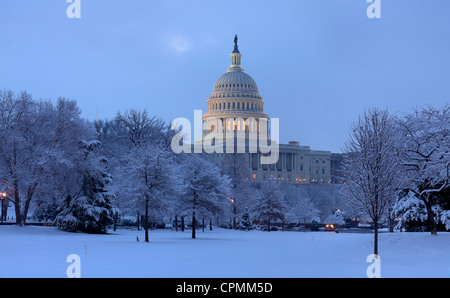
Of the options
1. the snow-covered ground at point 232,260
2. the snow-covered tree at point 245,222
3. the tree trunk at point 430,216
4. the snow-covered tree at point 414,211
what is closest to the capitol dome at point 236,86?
the snow-covered tree at point 245,222

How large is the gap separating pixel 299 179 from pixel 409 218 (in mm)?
154536

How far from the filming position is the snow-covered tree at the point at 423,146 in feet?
107

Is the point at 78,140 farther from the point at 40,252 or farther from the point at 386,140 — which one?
the point at 386,140

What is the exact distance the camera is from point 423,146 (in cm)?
3544

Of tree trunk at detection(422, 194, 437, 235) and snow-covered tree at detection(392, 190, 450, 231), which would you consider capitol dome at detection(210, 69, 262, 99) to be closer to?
snow-covered tree at detection(392, 190, 450, 231)

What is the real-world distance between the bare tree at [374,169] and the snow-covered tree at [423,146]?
2.99 m

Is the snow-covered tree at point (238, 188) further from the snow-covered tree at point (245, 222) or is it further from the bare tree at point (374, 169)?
the bare tree at point (374, 169)

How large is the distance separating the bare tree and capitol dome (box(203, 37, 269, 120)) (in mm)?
158778

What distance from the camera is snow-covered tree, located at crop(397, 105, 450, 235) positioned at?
107ft

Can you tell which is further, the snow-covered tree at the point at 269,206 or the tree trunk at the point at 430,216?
the snow-covered tree at the point at 269,206

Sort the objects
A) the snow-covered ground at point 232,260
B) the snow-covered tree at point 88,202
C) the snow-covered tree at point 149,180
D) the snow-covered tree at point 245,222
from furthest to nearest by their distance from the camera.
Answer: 1. the snow-covered tree at point 245,222
2. the snow-covered tree at point 88,202
3. the snow-covered tree at point 149,180
4. the snow-covered ground at point 232,260

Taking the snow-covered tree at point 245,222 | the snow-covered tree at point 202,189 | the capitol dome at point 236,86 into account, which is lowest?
the snow-covered tree at point 245,222

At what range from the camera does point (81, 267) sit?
24219mm
